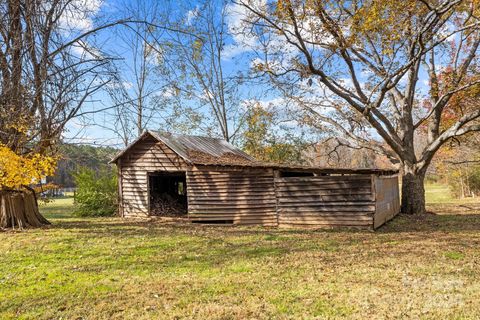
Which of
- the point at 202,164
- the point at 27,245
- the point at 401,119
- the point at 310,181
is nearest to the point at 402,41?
the point at 401,119

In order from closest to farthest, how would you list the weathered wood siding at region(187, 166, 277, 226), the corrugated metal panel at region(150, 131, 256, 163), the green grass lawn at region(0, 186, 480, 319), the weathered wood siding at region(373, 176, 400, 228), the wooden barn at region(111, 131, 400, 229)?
the green grass lawn at region(0, 186, 480, 319)
the weathered wood siding at region(373, 176, 400, 228)
the wooden barn at region(111, 131, 400, 229)
the weathered wood siding at region(187, 166, 277, 226)
the corrugated metal panel at region(150, 131, 256, 163)

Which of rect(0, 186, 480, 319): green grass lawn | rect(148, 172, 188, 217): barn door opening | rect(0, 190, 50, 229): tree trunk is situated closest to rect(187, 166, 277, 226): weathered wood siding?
Answer: rect(148, 172, 188, 217): barn door opening

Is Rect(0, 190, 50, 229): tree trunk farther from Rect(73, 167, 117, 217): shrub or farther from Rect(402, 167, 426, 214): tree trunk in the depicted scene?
Rect(402, 167, 426, 214): tree trunk

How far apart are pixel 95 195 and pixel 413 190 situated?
16532 mm

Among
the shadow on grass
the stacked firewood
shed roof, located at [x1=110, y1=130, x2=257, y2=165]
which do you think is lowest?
the shadow on grass

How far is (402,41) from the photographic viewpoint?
43.9 feet

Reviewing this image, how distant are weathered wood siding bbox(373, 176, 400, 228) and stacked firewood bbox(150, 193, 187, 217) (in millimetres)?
9543

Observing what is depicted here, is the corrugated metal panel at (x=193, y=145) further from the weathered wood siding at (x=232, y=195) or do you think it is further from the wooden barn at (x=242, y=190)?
the weathered wood siding at (x=232, y=195)

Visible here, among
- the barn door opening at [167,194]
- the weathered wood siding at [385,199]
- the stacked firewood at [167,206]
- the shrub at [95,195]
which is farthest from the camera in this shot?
the shrub at [95,195]

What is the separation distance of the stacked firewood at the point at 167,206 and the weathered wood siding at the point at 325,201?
658 cm

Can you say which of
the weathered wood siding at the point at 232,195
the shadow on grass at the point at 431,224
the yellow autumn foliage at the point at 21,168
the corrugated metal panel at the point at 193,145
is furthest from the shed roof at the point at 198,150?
the shadow on grass at the point at 431,224

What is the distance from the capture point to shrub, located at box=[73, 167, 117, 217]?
2073cm

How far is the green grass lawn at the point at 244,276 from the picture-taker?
5.07 metres

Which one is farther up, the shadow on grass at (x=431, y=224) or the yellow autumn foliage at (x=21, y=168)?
the yellow autumn foliage at (x=21, y=168)
